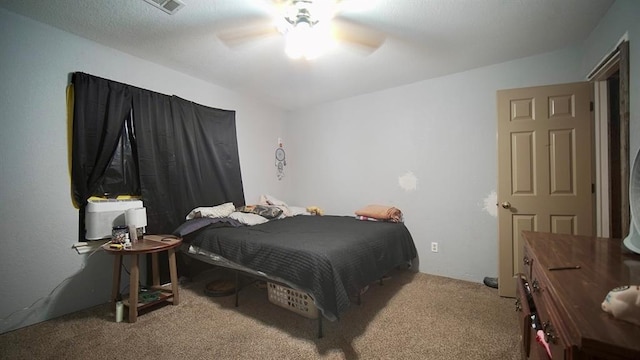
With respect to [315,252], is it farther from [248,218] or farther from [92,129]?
[92,129]

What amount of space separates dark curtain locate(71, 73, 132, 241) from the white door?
3597 mm

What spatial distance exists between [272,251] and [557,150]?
260cm

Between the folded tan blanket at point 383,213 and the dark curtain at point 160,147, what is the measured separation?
1694 millimetres

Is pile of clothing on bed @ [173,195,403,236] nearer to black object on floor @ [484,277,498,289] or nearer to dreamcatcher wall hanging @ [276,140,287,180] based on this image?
dreamcatcher wall hanging @ [276,140,287,180]

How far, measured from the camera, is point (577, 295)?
2.25 ft

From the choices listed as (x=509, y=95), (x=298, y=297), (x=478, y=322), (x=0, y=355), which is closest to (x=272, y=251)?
(x=298, y=297)

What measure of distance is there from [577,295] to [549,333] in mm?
207

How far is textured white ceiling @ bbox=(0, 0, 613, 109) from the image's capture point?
171cm

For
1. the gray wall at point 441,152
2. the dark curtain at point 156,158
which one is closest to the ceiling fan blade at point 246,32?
the dark curtain at point 156,158

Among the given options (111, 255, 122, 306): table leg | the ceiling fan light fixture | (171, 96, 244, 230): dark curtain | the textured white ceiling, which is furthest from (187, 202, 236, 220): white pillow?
the ceiling fan light fixture

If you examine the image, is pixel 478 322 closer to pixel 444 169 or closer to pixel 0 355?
pixel 444 169

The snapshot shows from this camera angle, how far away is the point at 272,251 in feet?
6.27

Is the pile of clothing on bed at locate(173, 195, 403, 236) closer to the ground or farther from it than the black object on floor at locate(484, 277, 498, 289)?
farther from it

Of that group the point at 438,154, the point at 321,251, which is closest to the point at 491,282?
the point at 438,154
